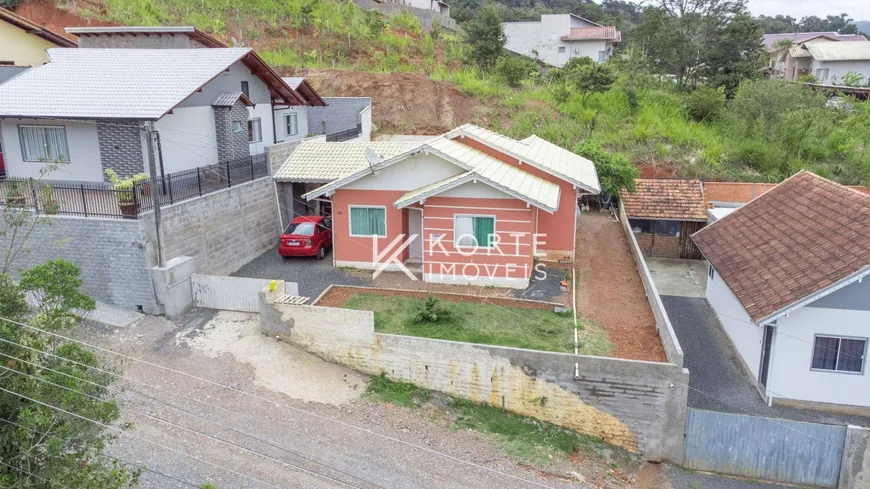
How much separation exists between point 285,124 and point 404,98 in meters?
13.2

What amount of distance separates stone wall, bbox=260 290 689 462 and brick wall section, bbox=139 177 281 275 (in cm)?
483

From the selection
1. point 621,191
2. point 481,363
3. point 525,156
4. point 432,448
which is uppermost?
point 525,156

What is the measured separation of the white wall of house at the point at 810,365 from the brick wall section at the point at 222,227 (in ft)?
53.8

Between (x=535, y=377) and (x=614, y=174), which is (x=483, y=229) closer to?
(x=535, y=377)

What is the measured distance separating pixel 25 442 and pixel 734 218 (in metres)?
20.7

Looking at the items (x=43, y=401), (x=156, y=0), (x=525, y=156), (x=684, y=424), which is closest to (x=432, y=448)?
(x=684, y=424)

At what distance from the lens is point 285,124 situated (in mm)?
28125

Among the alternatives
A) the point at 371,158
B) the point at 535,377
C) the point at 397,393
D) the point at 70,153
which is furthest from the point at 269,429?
the point at 70,153

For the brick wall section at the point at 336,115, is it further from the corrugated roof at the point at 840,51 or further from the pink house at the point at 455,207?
the corrugated roof at the point at 840,51

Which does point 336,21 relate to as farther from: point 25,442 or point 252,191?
point 25,442

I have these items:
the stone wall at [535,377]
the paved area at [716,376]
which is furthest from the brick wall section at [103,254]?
the paved area at [716,376]

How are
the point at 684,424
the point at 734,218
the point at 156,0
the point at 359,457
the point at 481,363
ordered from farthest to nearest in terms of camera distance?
the point at 156,0 → the point at 734,218 → the point at 481,363 → the point at 684,424 → the point at 359,457

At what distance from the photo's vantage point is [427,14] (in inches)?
2238

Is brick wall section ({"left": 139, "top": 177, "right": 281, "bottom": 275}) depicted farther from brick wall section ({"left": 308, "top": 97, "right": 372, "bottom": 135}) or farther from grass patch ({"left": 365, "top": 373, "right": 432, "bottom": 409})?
brick wall section ({"left": 308, "top": 97, "right": 372, "bottom": 135})
